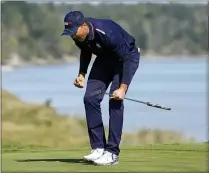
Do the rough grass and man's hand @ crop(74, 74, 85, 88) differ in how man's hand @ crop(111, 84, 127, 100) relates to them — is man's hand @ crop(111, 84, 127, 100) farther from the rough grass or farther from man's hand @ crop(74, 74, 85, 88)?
the rough grass

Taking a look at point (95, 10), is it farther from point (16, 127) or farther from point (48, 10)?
point (48, 10)

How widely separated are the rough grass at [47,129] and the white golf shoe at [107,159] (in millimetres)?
9717

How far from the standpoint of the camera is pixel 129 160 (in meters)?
6.69

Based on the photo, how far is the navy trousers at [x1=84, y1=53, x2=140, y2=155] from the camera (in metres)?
6.35

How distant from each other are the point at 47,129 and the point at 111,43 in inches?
591

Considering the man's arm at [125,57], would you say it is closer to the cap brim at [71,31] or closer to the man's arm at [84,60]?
the cap brim at [71,31]

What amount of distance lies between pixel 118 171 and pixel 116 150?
569 millimetres

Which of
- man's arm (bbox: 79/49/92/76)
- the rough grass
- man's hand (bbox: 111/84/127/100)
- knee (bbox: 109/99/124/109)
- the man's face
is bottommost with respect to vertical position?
knee (bbox: 109/99/124/109)

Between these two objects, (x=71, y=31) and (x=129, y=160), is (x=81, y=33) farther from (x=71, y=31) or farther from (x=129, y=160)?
(x=129, y=160)

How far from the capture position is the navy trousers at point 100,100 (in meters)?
6.35

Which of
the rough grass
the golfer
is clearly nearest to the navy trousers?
the golfer

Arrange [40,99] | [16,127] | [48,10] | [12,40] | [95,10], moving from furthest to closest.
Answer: [48,10]
[12,40]
[95,10]
[40,99]
[16,127]

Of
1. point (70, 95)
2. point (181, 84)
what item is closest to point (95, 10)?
point (70, 95)

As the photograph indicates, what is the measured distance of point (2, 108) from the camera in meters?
23.5
